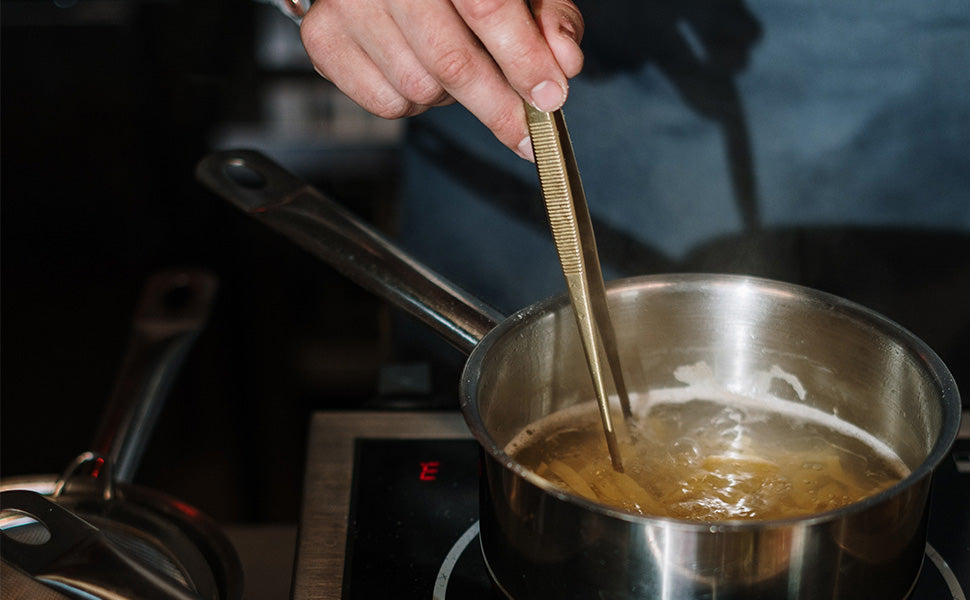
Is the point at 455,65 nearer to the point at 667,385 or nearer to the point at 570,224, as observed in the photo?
the point at 570,224

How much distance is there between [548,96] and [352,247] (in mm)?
196

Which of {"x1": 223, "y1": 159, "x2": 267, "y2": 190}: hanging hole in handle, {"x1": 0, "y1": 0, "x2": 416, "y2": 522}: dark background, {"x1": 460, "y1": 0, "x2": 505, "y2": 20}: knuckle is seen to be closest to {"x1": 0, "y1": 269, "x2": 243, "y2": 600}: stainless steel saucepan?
{"x1": 223, "y1": 159, "x2": 267, "y2": 190}: hanging hole in handle

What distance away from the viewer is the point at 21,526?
1.58 feet

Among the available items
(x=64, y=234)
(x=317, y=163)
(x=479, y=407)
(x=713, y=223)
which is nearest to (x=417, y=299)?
(x=479, y=407)

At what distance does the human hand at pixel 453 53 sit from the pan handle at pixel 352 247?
0.09 meters

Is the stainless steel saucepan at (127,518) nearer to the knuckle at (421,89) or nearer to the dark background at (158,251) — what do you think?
the knuckle at (421,89)

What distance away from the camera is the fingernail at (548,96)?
513mm

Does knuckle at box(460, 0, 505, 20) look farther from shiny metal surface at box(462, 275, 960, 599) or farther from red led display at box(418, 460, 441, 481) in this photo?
red led display at box(418, 460, 441, 481)

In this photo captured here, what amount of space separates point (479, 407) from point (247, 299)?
1542mm

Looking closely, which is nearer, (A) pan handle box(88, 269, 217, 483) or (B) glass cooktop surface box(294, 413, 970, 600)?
(B) glass cooktop surface box(294, 413, 970, 600)

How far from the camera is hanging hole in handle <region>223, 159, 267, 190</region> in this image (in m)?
0.70

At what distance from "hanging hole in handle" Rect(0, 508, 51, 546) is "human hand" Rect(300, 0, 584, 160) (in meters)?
0.34

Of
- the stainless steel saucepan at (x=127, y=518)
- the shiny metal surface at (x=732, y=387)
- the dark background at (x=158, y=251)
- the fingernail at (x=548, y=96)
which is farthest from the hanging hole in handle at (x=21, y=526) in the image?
the dark background at (x=158, y=251)

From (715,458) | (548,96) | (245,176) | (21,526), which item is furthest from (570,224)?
(245,176)
